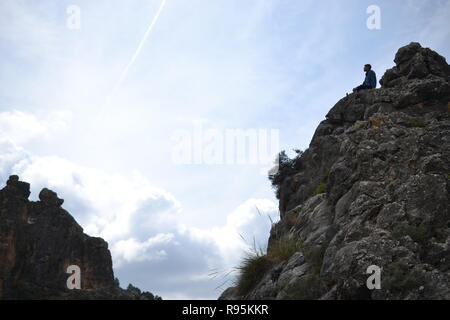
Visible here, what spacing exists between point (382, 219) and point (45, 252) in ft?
341

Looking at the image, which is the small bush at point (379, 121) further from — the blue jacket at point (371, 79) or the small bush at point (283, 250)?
the blue jacket at point (371, 79)

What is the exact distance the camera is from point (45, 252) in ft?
330

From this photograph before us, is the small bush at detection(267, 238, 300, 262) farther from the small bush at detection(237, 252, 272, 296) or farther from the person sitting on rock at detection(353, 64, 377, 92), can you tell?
the person sitting on rock at detection(353, 64, 377, 92)

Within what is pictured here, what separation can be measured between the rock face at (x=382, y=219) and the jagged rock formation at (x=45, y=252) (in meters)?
83.3

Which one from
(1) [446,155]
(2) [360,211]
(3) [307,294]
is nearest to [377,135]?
(1) [446,155]

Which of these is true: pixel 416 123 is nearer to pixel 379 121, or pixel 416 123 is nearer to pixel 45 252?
pixel 379 121

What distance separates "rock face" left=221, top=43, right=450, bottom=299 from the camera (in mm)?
7543

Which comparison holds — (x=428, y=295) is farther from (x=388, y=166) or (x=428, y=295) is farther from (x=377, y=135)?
(x=377, y=135)

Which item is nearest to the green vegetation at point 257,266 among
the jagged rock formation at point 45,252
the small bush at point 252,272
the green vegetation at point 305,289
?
the small bush at point 252,272

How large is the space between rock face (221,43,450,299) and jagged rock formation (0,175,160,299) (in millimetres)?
83319

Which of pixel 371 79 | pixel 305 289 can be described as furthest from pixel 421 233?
pixel 371 79

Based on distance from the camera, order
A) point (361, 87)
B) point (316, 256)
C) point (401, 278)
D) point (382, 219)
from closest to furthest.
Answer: point (401, 278)
point (382, 219)
point (316, 256)
point (361, 87)

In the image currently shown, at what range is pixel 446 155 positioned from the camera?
10711 mm
